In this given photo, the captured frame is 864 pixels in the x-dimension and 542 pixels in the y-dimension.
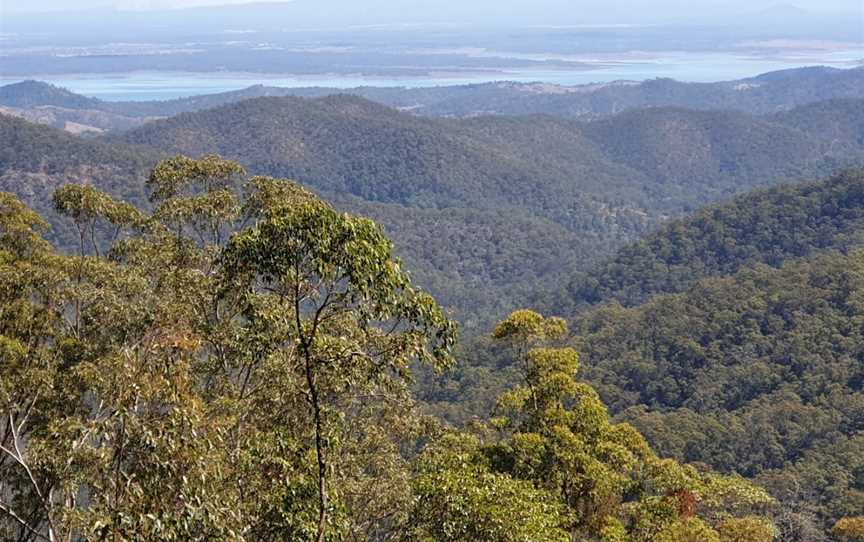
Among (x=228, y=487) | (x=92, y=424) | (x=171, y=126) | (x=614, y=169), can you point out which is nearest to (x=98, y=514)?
(x=92, y=424)

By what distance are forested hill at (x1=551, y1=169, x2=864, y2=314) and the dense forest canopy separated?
253 ft

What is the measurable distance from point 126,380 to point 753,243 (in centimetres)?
8824

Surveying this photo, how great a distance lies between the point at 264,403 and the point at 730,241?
8668 centimetres

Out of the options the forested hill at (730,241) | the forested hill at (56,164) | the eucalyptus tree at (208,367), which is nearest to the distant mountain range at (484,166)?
the forested hill at (56,164)

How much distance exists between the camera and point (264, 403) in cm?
863

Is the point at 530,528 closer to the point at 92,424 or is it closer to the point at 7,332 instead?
the point at 92,424

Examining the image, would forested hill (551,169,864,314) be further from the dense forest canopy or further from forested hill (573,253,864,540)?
the dense forest canopy

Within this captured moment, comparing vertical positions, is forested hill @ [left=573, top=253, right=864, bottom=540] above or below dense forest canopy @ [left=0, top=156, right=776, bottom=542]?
below

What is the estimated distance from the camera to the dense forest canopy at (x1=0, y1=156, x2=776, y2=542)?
595cm

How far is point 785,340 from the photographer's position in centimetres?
5081

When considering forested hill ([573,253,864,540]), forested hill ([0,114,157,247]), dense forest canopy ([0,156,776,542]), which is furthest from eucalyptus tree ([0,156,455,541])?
forested hill ([0,114,157,247])

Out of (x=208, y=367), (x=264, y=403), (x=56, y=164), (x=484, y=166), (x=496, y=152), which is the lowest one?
(x=484, y=166)

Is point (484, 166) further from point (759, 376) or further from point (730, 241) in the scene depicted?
point (759, 376)

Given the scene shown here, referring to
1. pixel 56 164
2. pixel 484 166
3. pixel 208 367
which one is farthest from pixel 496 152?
pixel 208 367
